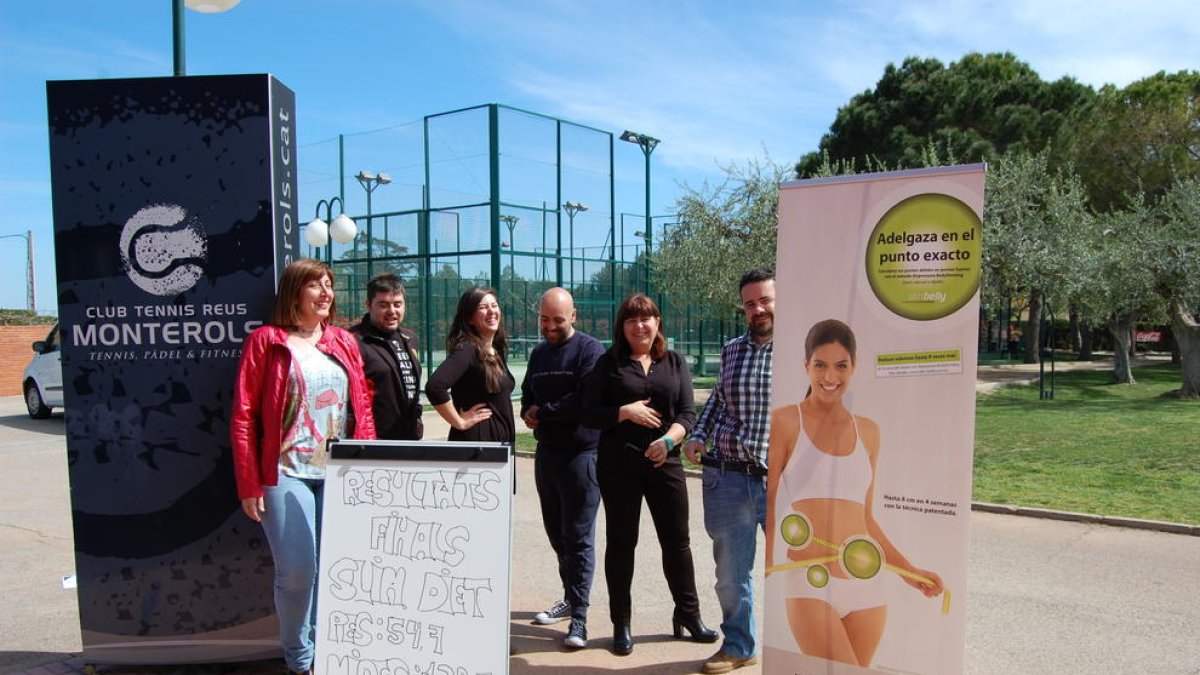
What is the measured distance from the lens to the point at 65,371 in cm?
384

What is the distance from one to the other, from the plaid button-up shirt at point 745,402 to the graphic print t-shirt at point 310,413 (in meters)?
1.66

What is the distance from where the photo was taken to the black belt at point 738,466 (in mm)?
3818

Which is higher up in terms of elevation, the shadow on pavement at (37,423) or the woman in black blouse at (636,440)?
the woman in black blouse at (636,440)

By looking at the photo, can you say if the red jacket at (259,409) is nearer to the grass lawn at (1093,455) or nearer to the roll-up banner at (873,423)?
the roll-up banner at (873,423)

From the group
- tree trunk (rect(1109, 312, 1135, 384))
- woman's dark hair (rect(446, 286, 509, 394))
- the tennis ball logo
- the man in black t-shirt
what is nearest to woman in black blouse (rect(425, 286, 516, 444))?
woman's dark hair (rect(446, 286, 509, 394))

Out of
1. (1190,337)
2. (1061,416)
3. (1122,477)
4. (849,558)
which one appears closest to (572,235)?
(1061,416)

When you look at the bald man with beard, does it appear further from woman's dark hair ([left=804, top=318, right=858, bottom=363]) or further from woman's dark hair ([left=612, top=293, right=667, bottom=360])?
woman's dark hair ([left=804, top=318, right=858, bottom=363])

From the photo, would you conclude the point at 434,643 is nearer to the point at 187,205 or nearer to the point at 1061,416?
the point at 187,205

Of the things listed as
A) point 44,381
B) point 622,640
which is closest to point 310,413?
point 622,640

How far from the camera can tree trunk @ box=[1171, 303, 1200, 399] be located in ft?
58.3

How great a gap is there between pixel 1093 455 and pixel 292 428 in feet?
32.4

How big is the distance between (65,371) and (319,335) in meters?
1.18

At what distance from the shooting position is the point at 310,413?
11.9 feet

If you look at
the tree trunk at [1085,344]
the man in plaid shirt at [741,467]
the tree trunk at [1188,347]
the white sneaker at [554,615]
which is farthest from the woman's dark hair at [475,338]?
the tree trunk at [1085,344]
